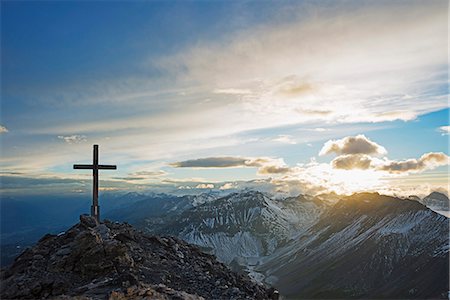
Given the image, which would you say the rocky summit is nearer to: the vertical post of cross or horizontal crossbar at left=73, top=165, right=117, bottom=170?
the vertical post of cross

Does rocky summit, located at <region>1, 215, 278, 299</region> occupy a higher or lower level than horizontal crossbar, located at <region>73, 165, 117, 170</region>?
lower

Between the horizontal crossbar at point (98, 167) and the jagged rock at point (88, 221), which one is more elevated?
the horizontal crossbar at point (98, 167)

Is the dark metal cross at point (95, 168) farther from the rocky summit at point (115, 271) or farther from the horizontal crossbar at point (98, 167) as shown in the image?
the rocky summit at point (115, 271)

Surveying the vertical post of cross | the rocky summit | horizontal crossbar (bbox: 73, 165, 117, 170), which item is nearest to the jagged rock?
the rocky summit

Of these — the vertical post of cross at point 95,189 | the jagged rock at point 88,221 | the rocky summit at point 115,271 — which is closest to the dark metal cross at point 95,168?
the vertical post of cross at point 95,189

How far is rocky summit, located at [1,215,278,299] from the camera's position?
18766 mm

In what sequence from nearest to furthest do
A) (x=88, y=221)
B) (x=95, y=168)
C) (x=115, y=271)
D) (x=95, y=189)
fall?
(x=115, y=271) → (x=88, y=221) → (x=95, y=189) → (x=95, y=168)

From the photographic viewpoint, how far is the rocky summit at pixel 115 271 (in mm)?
18766

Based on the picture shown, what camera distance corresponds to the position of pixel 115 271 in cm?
2083

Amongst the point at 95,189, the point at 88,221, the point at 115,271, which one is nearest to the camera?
the point at 115,271

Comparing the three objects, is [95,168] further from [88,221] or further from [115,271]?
[115,271]

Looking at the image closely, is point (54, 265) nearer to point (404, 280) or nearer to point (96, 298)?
point (96, 298)

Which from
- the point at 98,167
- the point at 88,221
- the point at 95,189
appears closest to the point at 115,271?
the point at 88,221

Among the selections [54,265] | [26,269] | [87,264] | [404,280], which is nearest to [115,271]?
[87,264]
